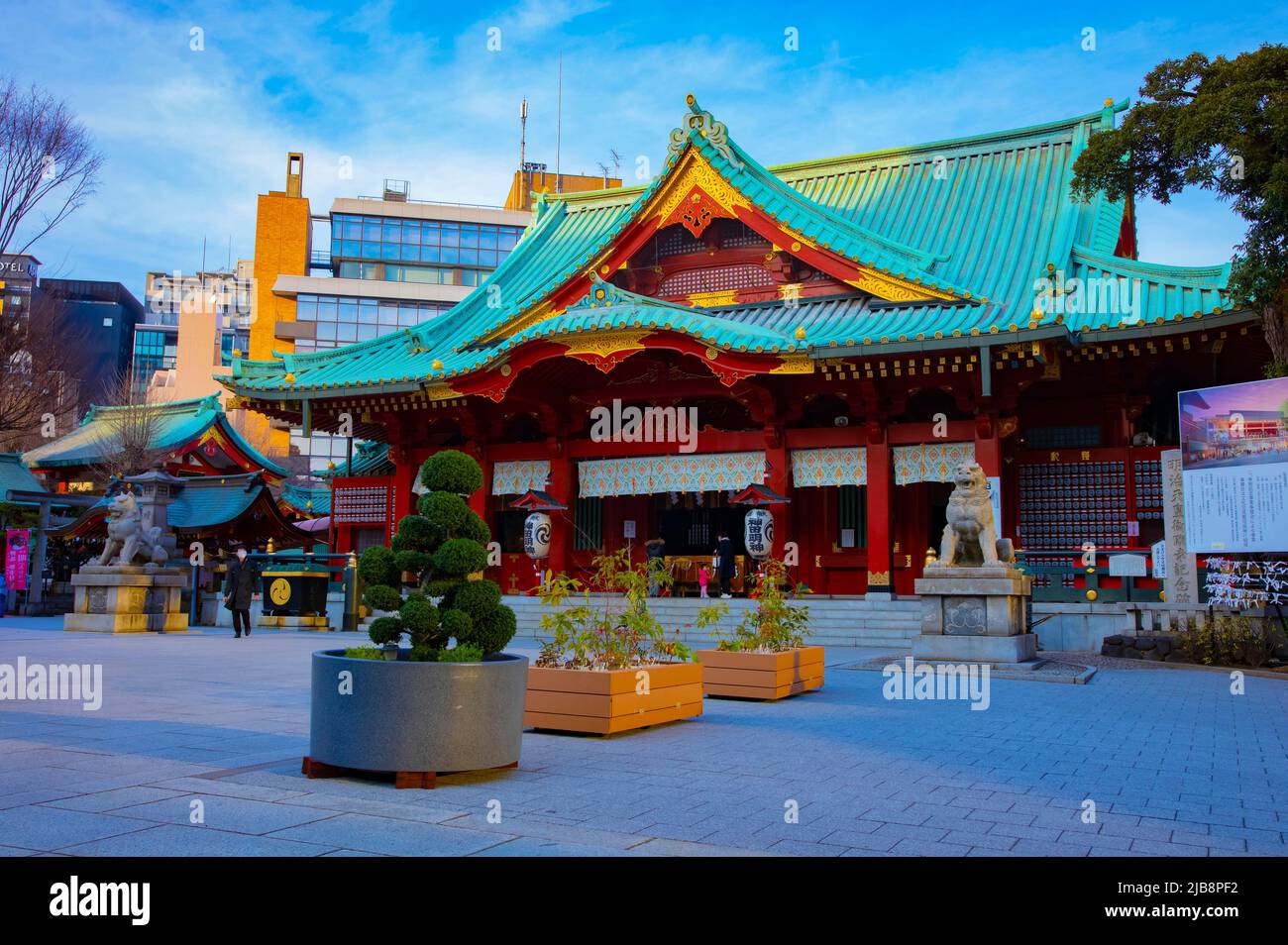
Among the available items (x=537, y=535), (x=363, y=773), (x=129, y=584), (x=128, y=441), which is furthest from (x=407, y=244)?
(x=363, y=773)

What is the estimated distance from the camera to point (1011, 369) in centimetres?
1953

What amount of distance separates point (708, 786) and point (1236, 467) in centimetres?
1125

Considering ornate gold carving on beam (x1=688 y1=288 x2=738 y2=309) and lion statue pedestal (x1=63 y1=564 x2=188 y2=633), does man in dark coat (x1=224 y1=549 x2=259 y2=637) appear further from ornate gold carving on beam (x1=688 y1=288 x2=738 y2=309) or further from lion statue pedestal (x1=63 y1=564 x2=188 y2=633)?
ornate gold carving on beam (x1=688 y1=288 x2=738 y2=309)

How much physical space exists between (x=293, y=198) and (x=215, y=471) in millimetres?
33943

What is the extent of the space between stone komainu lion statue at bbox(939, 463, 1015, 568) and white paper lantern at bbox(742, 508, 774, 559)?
6.36m

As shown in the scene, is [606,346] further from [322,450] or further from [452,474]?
[322,450]

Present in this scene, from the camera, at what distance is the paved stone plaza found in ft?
16.0

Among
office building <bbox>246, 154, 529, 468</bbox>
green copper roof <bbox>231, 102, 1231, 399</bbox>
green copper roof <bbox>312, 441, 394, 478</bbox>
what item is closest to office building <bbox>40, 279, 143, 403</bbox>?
office building <bbox>246, 154, 529, 468</bbox>

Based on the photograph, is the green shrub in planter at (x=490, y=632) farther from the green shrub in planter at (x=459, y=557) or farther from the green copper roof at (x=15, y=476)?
the green copper roof at (x=15, y=476)

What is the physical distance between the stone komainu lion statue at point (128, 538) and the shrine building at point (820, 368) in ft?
16.7

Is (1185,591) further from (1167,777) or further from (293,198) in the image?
(293,198)

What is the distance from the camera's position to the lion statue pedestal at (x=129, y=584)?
20.3m

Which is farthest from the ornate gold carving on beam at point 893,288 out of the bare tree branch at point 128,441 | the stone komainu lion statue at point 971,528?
the bare tree branch at point 128,441
